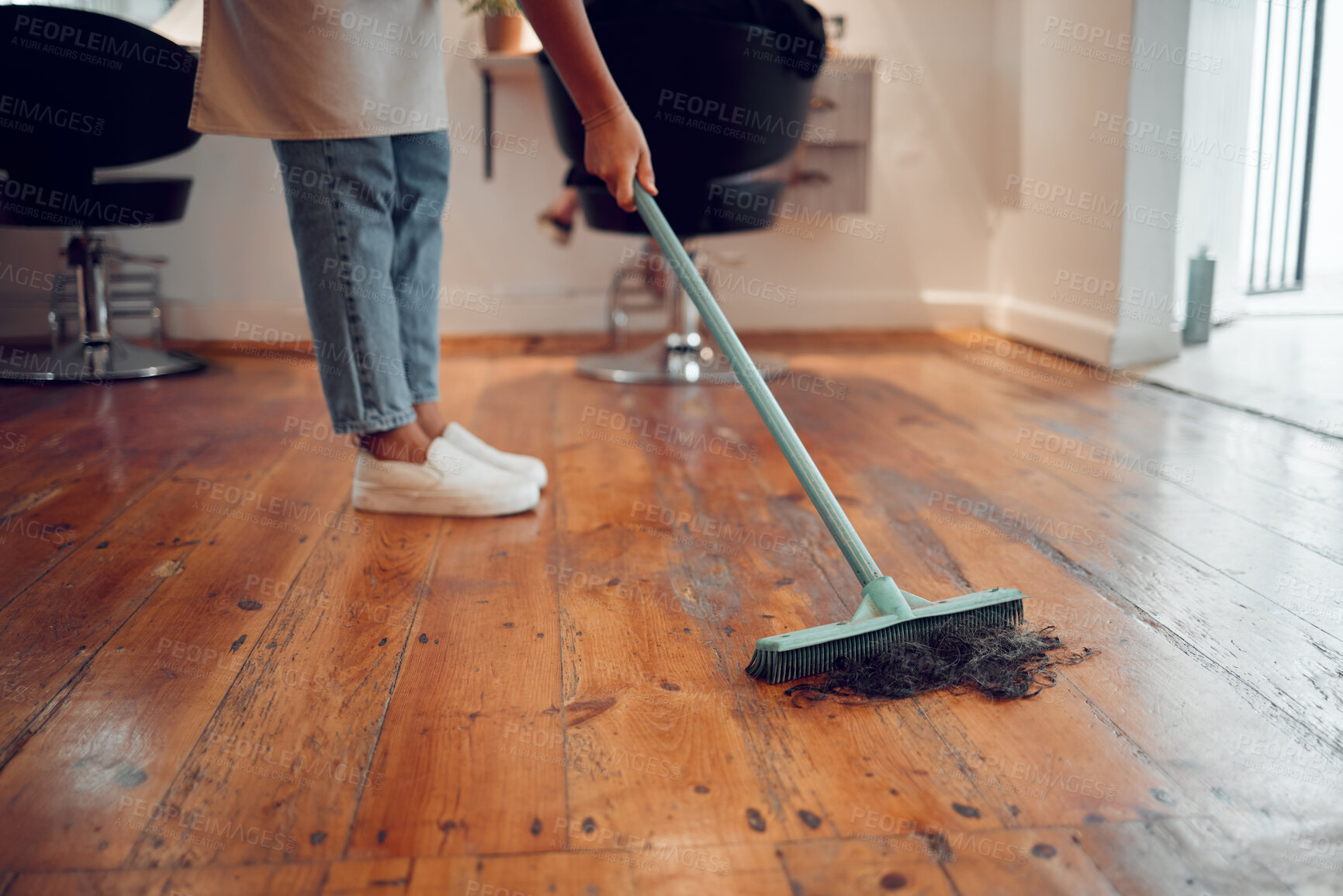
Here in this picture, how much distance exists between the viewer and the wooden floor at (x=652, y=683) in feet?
2.12

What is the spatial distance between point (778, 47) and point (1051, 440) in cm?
92

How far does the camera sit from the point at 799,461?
1001 millimetres

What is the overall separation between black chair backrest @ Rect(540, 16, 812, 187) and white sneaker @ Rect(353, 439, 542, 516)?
91 cm

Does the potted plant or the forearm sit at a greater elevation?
the potted plant

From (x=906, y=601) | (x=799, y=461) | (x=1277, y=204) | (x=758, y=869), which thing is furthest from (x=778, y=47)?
(x=1277, y=204)

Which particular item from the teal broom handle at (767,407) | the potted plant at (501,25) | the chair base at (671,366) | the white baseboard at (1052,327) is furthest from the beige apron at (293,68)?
the white baseboard at (1052,327)

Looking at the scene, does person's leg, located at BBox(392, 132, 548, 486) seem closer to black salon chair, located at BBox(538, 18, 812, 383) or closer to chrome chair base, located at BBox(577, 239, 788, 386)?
black salon chair, located at BBox(538, 18, 812, 383)

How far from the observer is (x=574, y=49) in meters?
1.09

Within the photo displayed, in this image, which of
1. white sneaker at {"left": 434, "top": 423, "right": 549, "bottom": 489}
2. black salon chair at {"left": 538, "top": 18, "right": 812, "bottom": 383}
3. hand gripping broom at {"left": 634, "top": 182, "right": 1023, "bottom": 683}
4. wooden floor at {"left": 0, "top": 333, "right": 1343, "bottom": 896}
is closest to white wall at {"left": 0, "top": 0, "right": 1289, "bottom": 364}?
black salon chair at {"left": 538, "top": 18, "right": 812, "bottom": 383}

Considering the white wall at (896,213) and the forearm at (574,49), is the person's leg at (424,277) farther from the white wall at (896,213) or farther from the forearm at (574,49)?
the white wall at (896,213)

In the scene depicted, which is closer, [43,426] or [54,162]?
[43,426]

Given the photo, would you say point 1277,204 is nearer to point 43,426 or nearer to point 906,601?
point 906,601

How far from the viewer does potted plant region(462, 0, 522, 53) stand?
9.32ft

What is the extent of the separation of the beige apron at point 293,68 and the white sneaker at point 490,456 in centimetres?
41
